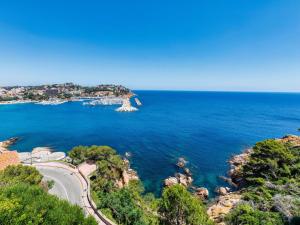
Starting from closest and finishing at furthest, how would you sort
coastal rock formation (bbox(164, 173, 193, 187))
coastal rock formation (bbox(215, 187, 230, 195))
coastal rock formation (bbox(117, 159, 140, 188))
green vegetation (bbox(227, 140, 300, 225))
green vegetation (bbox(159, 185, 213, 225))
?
green vegetation (bbox(159, 185, 213, 225)) → green vegetation (bbox(227, 140, 300, 225)) → coastal rock formation (bbox(215, 187, 230, 195)) → coastal rock formation (bbox(117, 159, 140, 188)) → coastal rock formation (bbox(164, 173, 193, 187))

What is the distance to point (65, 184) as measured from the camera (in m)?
25.2

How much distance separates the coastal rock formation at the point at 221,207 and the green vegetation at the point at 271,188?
66.5 inches

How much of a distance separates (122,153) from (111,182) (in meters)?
19.3

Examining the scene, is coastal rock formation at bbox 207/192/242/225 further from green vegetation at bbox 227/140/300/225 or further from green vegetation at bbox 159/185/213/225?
green vegetation at bbox 159/185/213/225

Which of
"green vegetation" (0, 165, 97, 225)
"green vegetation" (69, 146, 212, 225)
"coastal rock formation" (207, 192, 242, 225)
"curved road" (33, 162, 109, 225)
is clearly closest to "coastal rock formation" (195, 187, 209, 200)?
"coastal rock formation" (207, 192, 242, 225)

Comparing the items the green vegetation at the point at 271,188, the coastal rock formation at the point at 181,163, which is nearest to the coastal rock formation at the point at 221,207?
the green vegetation at the point at 271,188

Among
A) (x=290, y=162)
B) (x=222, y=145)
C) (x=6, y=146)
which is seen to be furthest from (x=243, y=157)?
(x=6, y=146)

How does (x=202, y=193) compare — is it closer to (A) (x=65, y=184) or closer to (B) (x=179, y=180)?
(B) (x=179, y=180)

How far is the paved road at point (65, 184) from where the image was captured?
72.5ft

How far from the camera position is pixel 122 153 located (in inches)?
1816

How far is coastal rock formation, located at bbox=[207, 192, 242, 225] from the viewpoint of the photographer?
22438 millimetres

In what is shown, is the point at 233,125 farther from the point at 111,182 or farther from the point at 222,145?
the point at 111,182

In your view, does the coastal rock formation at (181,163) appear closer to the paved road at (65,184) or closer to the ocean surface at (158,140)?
the ocean surface at (158,140)

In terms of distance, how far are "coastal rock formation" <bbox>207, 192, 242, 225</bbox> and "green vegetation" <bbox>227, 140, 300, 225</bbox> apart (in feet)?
5.54
